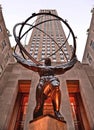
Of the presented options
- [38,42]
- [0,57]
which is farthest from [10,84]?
[38,42]

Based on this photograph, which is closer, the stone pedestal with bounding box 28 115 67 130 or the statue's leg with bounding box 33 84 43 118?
the stone pedestal with bounding box 28 115 67 130

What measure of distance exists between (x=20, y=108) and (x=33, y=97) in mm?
1798

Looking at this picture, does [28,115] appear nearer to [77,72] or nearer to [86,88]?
[86,88]

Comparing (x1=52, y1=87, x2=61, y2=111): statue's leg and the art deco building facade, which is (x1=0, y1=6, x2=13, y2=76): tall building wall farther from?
(x1=52, y1=87, x2=61, y2=111): statue's leg

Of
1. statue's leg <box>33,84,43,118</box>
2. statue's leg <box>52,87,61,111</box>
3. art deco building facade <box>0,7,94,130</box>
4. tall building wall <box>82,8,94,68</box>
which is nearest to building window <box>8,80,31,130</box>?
art deco building facade <box>0,7,94,130</box>

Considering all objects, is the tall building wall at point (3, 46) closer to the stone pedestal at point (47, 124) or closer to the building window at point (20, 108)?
the building window at point (20, 108)

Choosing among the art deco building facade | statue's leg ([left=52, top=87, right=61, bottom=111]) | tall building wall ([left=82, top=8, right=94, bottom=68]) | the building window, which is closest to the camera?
statue's leg ([left=52, top=87, right=61, bottom=111])

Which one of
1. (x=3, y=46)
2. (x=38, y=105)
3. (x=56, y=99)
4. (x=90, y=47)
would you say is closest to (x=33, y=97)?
(x=38, y=105)

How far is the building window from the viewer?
8364 mm

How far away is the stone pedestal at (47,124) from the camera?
3883 mm

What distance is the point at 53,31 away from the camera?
4625 cm

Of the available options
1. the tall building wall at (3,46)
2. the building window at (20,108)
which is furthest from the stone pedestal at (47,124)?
the tall building wall at (3,46)

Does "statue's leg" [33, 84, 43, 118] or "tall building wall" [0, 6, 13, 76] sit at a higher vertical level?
"tall building wall" [0, 6, 13, 76]

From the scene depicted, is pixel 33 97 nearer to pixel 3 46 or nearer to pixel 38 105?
pixel 38 105
